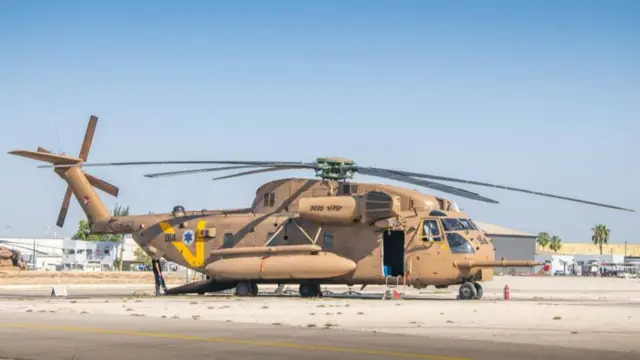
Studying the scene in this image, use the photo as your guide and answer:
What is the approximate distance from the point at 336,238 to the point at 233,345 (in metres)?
18.5

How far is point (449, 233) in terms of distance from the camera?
3212cm

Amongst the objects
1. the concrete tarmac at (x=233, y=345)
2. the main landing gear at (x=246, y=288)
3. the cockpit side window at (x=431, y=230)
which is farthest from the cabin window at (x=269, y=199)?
the concrete tarmac at (x=233, y=345)

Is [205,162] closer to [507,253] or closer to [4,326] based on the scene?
[4,326]

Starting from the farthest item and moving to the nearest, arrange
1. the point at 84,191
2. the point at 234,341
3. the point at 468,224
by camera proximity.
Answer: the point at 84,191 < the point at 468,224 < the point at 234,341

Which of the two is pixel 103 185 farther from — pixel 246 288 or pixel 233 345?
pixel 233 345

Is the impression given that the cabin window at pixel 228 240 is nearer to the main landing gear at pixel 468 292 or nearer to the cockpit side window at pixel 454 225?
the cockpit side window at pixel 454 225

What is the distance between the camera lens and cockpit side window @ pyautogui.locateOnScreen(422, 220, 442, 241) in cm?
3212

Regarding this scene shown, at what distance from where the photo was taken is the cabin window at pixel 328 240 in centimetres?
3331

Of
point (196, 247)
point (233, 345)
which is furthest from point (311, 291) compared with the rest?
point (233, 345)

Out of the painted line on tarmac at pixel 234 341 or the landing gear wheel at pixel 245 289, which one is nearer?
the painted line on tarmac at pixel 234 341

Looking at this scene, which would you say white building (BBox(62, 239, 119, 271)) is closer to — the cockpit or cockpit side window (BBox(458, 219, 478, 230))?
cockpit side window (BBox(458, 219, 478, 230))

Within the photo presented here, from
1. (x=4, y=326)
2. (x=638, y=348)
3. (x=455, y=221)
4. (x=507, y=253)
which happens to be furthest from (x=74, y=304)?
(x=507, y=253)

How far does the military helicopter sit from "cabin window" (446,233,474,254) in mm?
36

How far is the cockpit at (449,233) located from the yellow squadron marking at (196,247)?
9194mm
